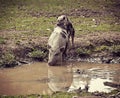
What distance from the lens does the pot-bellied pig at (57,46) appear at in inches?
572

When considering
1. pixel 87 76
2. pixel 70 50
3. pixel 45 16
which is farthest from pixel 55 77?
pixel 45 16

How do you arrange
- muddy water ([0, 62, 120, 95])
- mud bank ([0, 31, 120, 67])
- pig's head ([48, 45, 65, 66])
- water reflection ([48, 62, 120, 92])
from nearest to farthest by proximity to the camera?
muddy water ([0, 62, 120, 95])
water reflection ([48, 62, 120, 92])
pig's head ([48, 45, 65, 66])
mud bank ([0, 31, 120, 67])

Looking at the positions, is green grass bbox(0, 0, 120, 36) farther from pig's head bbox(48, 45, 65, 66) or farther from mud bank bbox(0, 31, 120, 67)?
pig's head bbox(48, 45, 65, 66)

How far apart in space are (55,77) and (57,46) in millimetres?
1882

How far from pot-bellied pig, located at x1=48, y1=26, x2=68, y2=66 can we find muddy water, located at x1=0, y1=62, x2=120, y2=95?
31 centimetres

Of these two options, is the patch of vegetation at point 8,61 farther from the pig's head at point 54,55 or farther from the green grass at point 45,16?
the green grass at point 45,16

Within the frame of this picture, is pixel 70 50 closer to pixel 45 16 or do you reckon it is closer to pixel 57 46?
pixel 57 46

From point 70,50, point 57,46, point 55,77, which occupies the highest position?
point 57,46

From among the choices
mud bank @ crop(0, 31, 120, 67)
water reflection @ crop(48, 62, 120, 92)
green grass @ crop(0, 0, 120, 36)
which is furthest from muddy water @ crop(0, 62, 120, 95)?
green grass @ crop(0, 0, 120, 36)

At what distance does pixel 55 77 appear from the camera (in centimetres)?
1303

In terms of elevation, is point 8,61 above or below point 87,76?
above

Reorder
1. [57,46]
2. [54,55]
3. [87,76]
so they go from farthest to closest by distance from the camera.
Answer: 1. [57,46]
2. [54,55]
3. [87,76]

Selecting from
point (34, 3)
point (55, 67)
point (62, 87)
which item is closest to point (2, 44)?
point (55, 67)

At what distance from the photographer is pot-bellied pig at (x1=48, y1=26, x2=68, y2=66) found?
47.7 ft
